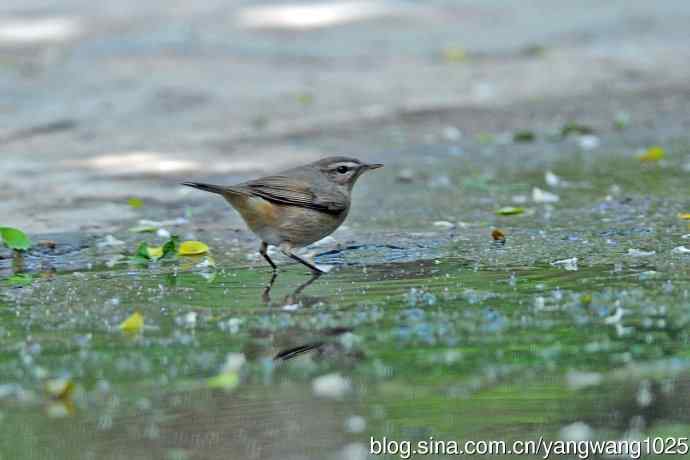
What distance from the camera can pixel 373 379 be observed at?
15.8 feet

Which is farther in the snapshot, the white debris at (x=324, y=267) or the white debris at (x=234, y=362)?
the white debris at (x=324, y=267)

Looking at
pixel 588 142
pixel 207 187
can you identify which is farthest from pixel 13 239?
pixel 588 142

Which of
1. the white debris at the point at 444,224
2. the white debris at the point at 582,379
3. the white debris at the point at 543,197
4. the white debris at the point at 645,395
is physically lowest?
the white debris at the point at 444,224

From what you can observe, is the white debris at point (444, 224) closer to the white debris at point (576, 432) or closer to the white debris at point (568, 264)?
the white debris at point (568, 264)

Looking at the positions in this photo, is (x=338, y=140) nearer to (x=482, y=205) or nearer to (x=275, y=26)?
(x=482, y=205)

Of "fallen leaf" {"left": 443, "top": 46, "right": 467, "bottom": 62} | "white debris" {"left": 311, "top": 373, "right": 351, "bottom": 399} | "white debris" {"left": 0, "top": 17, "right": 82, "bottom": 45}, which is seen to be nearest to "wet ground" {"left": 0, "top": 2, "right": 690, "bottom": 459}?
"white debris" {"left": 311, "top": 373, "right": 351, "bottom": 399}

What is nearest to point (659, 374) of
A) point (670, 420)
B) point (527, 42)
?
point (670, 420)

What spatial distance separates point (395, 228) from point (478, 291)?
191 cm

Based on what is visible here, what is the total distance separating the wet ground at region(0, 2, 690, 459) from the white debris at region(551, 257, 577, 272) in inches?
0.9

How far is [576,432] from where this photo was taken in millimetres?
4180

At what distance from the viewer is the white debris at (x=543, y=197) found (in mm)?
8695

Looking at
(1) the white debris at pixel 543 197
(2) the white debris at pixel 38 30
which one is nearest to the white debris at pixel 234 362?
(1) the white debris at pixel 543 197

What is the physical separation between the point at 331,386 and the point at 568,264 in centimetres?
237

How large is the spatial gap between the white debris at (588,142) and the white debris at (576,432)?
21.9 ft
